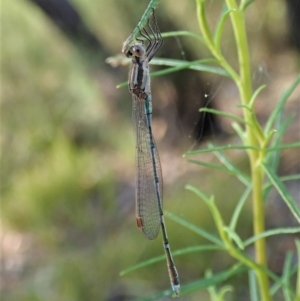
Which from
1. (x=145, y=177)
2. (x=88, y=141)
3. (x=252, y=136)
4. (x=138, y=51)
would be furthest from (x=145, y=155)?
(x=88, y=141)

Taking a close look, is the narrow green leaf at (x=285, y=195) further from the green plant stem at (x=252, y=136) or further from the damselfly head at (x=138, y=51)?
the damselfly head at (x=138, y=51)

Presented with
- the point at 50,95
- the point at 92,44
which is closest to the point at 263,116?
the point at 92,44

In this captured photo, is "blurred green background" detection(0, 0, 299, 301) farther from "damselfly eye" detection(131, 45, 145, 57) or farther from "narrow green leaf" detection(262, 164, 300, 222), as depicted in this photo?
"narrow green leaf" detection(262, 164, 300, 222)

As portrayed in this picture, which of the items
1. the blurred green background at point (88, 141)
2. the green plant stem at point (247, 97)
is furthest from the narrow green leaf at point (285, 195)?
the blurred green background at point (88, 141)

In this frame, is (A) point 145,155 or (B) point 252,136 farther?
(A) point 145,155

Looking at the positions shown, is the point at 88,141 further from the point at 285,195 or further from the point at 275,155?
the point at 285,195

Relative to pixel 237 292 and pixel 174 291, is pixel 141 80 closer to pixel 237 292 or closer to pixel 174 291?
pixel 174 291

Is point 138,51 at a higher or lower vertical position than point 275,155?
higher
